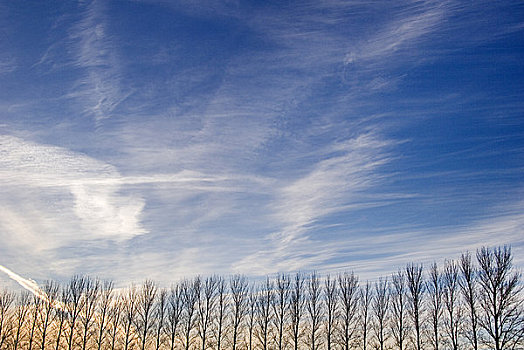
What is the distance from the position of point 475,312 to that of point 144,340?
1364 inches

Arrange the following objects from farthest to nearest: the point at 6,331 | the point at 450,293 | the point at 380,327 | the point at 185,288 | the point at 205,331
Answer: the point at 6,331, the point at 185,288, the point at 205,331, the point at 380,327, the point at 450,293

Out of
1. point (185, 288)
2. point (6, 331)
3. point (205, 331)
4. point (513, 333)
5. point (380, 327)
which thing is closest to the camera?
point (513, 333)

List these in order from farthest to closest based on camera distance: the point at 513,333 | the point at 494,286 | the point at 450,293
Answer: the point at 450,293
the point at 494,286
the point at 513,333

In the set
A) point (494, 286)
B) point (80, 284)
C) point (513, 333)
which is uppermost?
point (80, 284)

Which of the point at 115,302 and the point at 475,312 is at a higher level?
the point at 115,302

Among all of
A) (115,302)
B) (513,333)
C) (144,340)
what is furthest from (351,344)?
(115,302)

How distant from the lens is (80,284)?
56938 millimetres

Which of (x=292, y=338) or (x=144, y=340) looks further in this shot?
(x=144, y=340)

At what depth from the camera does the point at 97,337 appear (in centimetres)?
5297

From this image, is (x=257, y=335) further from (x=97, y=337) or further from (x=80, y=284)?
(x=80, y=284)

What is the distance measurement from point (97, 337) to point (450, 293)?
37.8 m

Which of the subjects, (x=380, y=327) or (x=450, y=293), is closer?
(x=450, y=293)

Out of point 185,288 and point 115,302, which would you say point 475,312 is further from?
point 115,302

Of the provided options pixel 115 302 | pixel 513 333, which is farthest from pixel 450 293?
pixel 115 302
